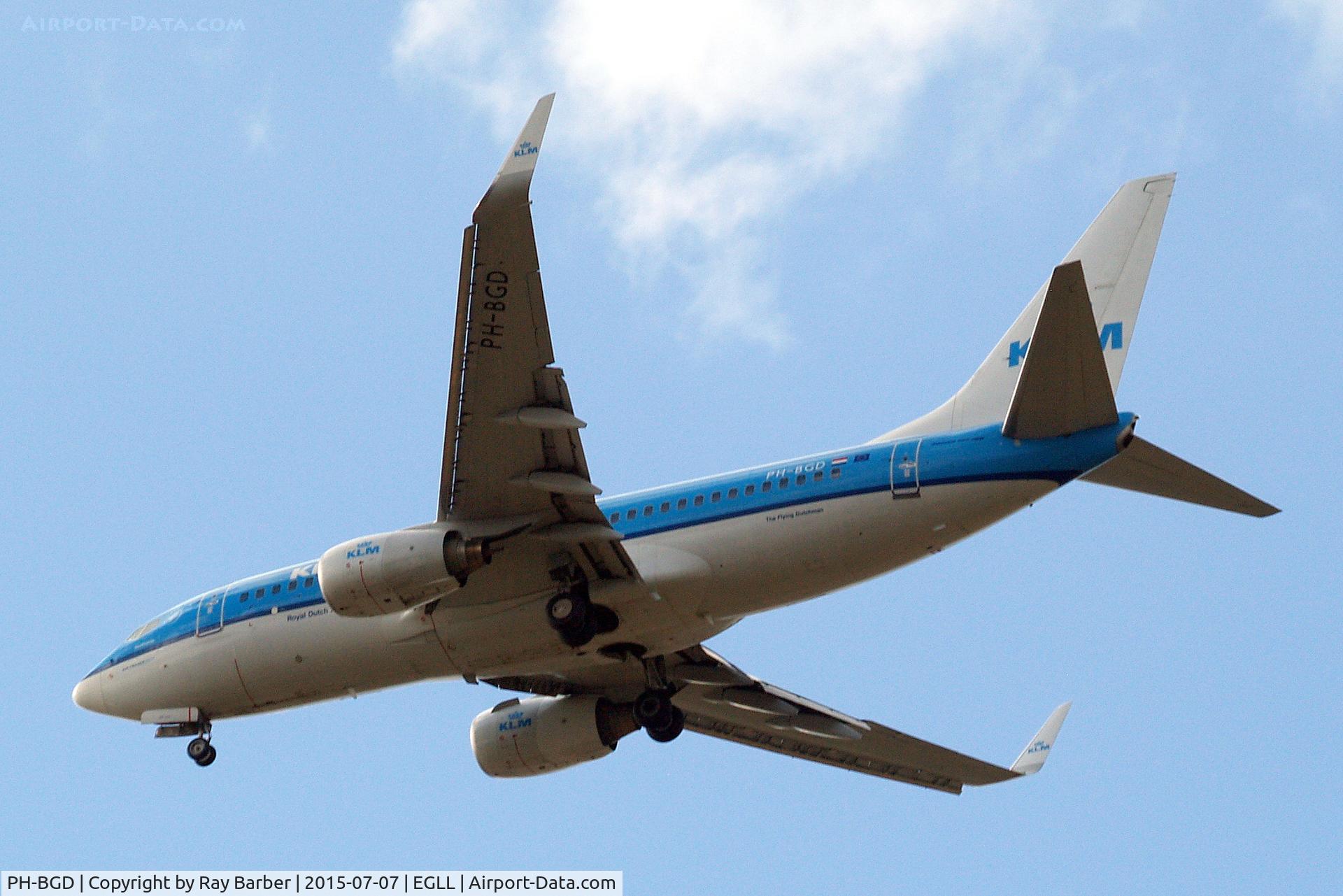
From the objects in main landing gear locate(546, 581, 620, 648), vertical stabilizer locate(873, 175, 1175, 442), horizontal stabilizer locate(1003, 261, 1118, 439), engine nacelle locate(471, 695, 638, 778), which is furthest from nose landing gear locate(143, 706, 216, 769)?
horizontal stabilizer locate(1003, 261, 1118, 439)

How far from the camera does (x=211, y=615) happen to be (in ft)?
96.2

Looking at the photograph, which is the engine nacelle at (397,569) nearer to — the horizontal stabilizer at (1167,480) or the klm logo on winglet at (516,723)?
the klm logo on winglet at (516,723)

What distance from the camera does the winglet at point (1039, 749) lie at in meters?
32.4

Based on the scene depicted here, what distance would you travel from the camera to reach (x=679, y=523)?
26406 millimetres

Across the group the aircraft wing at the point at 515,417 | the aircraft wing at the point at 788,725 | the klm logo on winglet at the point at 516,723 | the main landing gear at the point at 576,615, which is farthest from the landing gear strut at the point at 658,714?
the aircraft wing at the point at 515,417

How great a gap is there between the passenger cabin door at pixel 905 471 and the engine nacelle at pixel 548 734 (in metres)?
8.08

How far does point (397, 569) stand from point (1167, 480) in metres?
10.7

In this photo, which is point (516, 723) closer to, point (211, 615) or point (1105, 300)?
point (211, 615)

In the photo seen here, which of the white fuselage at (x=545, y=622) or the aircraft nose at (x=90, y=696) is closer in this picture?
the white fuselage at (x=545, y=622)

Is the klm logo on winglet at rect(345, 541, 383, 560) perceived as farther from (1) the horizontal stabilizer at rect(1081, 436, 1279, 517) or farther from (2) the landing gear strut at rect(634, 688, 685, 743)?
(1) the horizontal stabilizer at rect(1081, 436, 1279, 517)

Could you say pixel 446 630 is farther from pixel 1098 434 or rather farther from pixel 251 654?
pixel 1098 434

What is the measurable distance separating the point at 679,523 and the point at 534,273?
19.2 feet

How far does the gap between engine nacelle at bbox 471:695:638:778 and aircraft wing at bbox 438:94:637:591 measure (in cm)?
484

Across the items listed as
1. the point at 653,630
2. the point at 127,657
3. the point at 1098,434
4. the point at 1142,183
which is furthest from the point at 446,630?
the point at 1142,183
